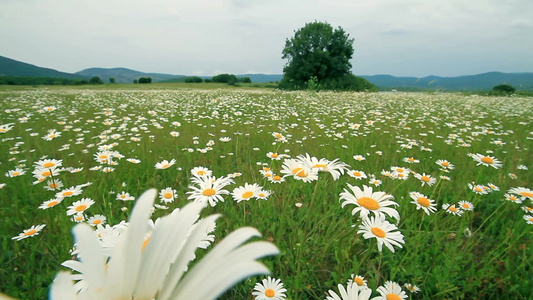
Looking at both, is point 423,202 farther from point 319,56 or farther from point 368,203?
point 319,56

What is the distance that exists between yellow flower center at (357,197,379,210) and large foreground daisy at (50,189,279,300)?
38.9 inches

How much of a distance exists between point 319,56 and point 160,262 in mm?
30464

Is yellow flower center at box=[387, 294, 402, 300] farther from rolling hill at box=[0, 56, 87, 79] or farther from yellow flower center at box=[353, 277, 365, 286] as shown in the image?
rolling hill at box=[0, 56, 87, 79]

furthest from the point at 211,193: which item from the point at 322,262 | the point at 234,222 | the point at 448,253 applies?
the point at 448,253

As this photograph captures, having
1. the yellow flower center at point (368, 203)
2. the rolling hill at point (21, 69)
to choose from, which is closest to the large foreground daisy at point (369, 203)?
the yellow flower center at point (368, 203)

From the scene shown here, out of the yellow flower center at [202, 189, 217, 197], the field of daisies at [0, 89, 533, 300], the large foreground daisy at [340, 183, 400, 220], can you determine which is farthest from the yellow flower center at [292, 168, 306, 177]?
the yellow flower center at [202, 189, 217, 197]

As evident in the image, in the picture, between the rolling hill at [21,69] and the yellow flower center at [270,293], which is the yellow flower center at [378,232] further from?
the rolling hill at [21,69]

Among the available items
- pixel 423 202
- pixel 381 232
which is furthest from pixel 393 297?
pixel 423 202

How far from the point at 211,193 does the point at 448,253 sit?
152 cm

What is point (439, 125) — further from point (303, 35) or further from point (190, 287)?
point (303, 35)

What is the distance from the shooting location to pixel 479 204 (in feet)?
7.75

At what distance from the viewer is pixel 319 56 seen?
92.5ft

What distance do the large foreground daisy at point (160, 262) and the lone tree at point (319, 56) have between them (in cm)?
2875

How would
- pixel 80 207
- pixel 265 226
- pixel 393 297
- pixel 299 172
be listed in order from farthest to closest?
pixel 265 226 < pixel 80 207 < pixel 299 172 < pixel 393 297
